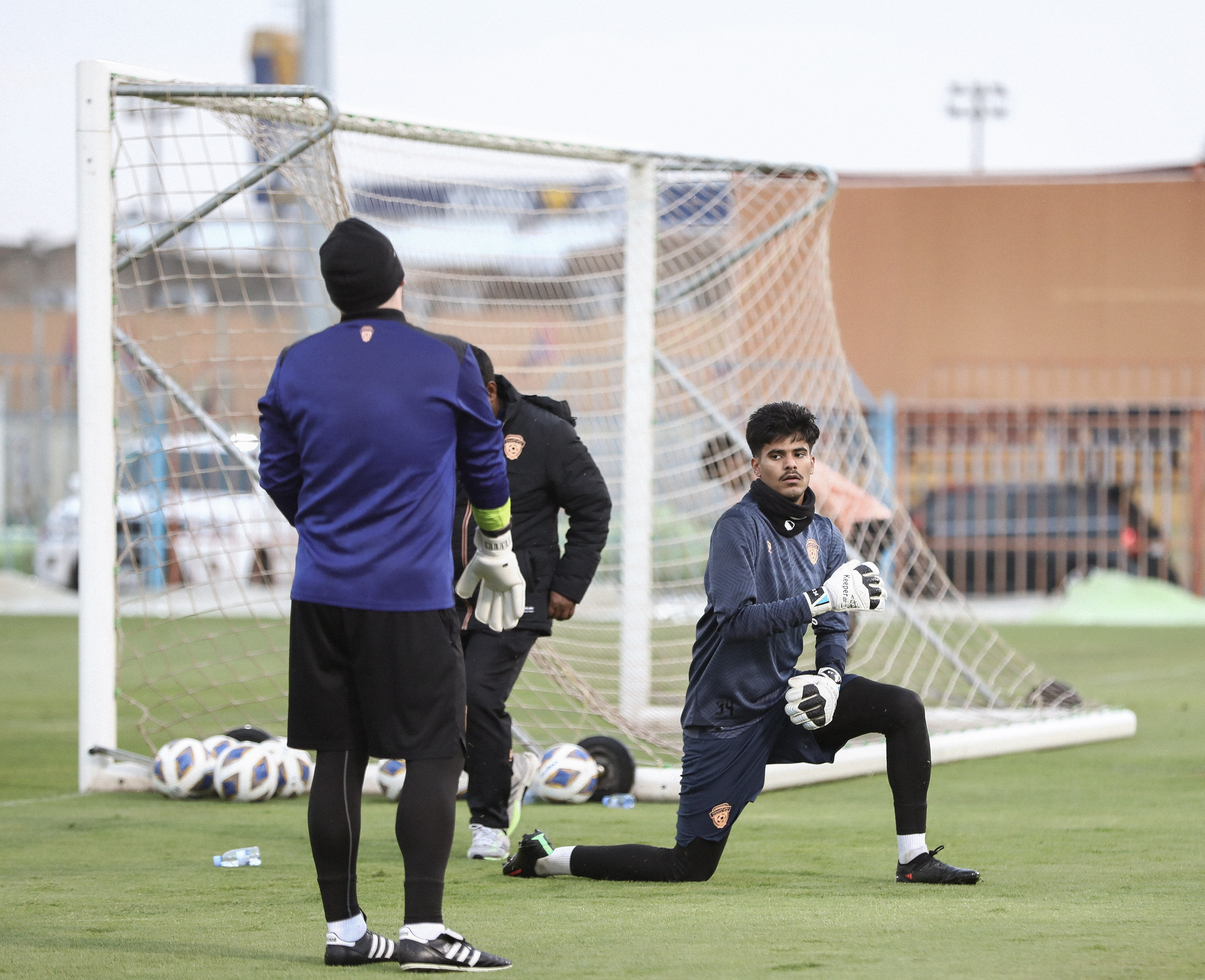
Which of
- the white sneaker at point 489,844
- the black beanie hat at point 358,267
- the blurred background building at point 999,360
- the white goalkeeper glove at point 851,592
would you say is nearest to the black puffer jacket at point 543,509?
the white sneaker at point 489,844

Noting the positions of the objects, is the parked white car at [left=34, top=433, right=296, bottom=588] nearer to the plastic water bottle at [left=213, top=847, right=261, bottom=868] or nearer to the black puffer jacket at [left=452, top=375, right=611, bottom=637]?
the black puffer jacket at [left=452, top=375, right=611, bottom=637]

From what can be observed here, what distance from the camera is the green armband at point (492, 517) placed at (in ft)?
13.2

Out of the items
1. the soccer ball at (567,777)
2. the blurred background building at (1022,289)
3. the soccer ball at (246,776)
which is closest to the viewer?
the soccer ball at (567,777)

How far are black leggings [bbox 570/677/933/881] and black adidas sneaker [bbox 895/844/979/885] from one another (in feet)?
0.27

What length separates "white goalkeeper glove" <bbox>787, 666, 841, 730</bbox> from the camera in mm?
4723

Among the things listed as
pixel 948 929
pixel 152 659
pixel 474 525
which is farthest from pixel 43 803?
pixel 152 659

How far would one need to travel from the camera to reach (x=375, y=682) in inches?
151

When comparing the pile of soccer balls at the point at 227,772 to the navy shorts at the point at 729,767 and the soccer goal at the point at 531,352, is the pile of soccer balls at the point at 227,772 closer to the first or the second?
the soccer goal at the point at 531,352

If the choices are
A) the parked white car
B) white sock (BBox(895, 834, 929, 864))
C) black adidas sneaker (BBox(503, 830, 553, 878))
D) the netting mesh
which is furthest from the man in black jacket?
the netting mesh

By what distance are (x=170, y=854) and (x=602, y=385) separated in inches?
220

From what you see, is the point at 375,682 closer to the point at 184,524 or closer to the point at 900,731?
the point at 900,731

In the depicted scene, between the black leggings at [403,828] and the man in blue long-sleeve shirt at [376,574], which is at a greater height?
the man in blue long-sleeve shirt at [376,574]

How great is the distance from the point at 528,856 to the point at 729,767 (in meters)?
0.74

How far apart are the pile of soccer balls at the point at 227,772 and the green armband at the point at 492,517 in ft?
10.5
